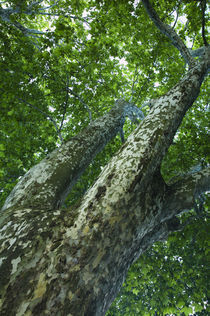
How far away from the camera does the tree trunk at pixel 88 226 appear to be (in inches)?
51.6

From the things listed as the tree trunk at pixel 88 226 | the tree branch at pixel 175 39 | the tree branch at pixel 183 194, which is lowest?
the tree branch at pixel 183 194

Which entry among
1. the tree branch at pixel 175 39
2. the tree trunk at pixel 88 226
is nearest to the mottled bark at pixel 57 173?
the tree trunk at pixel 88 226

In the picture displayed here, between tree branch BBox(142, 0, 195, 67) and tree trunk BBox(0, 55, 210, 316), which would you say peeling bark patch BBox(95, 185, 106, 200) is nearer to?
tree trunk BBox(0, 55, 210, 316)

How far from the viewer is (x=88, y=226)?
1634 mm

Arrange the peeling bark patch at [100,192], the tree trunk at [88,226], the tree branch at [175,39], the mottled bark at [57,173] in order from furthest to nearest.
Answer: the tree branch at [175,39], the mottled bark at [57,173], the peeling bark patch at [100,192], the tree trunk at [88,226]

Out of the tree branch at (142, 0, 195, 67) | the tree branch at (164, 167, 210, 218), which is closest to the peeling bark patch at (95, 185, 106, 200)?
the tree branch at (164, 167, 210, 218)

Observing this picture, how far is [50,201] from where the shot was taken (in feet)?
7.99

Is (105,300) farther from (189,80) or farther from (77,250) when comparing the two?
(189,80)

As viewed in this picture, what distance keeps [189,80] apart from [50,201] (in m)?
2.99

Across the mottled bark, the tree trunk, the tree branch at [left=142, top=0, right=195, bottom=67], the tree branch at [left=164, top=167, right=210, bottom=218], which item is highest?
the tree branch at [left=142, top=0, right=195, bottom=67]

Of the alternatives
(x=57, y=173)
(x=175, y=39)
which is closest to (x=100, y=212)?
(x=57, y=173)

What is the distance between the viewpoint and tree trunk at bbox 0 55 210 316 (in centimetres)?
131

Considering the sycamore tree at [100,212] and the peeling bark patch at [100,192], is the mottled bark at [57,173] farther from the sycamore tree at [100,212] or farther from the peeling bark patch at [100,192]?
the peeling bark patch at [100,192]

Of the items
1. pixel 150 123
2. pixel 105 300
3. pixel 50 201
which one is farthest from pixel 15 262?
pixel 150 123
